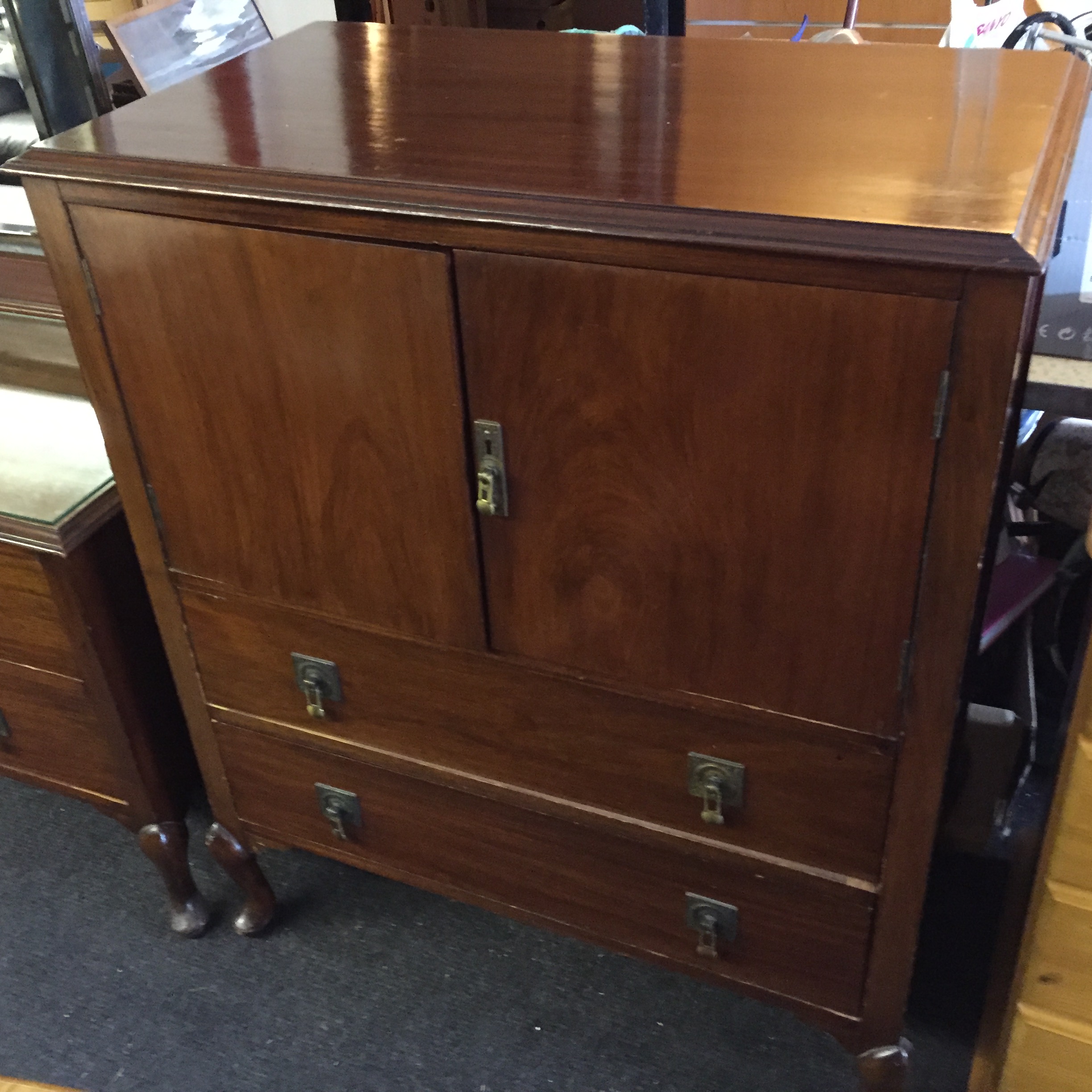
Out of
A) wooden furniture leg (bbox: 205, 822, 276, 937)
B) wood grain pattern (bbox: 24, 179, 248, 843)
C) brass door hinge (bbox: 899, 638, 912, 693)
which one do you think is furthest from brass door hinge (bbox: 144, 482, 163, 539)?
brass door hinge (bbox: 899, 638, 912, 693)

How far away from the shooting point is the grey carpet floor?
47.6 inches

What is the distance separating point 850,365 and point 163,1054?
109cm

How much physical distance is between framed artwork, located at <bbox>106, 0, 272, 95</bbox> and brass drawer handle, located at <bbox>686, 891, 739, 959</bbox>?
40.5 inches

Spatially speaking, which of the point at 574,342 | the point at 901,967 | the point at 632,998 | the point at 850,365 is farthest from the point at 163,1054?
the point at 850,365

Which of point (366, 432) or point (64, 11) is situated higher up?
point (64, 11)

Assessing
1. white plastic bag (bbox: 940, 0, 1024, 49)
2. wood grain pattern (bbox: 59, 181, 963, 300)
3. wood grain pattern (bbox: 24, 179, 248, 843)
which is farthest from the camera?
white plastic bag (bbox: 940, 0, 1024, 49)

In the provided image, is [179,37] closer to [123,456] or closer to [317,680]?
[123,456]

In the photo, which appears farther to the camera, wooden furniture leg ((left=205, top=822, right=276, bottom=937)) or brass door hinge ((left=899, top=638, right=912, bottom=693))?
wooden furniture leg ((left=205, top=822, right=276, bottom=937))

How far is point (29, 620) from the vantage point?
1220 mm

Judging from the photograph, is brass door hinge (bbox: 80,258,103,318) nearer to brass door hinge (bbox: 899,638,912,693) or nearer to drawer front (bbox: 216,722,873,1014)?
drawer front (bbox: 216,722,873,1014)

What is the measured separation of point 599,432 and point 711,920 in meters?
0.50

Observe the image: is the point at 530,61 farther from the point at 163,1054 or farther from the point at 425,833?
the point at 163,1054

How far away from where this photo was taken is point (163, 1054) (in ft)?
4.09

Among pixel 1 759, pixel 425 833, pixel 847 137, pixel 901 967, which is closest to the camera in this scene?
pixel 847 137
